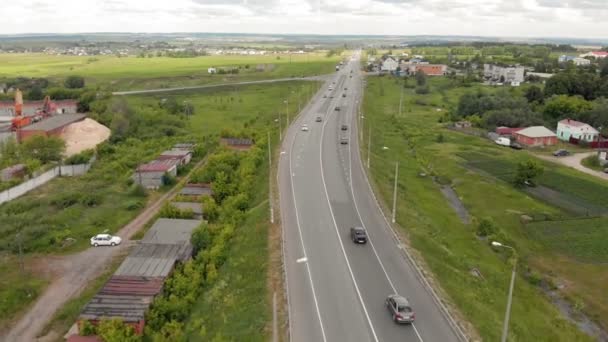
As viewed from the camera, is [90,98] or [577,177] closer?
[577,177]

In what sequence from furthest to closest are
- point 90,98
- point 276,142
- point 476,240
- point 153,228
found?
1. point 90,98
2. point 276,142
3. point 476,240
4. point 153,228

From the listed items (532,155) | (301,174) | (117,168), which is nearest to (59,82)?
(117,168)

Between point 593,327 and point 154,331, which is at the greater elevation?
point 154,331

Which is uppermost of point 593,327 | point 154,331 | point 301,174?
point 301,174

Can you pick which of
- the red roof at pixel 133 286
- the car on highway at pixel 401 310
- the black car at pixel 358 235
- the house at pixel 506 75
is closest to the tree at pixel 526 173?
the black car at pixel 358 235

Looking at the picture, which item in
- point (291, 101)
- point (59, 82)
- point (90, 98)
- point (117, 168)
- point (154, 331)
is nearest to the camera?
point (154, 331)

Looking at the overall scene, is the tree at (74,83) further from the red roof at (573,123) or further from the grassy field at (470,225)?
the red roof at (573,123)

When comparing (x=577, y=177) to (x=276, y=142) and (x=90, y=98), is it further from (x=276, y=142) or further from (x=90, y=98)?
(x=90, y=98)
